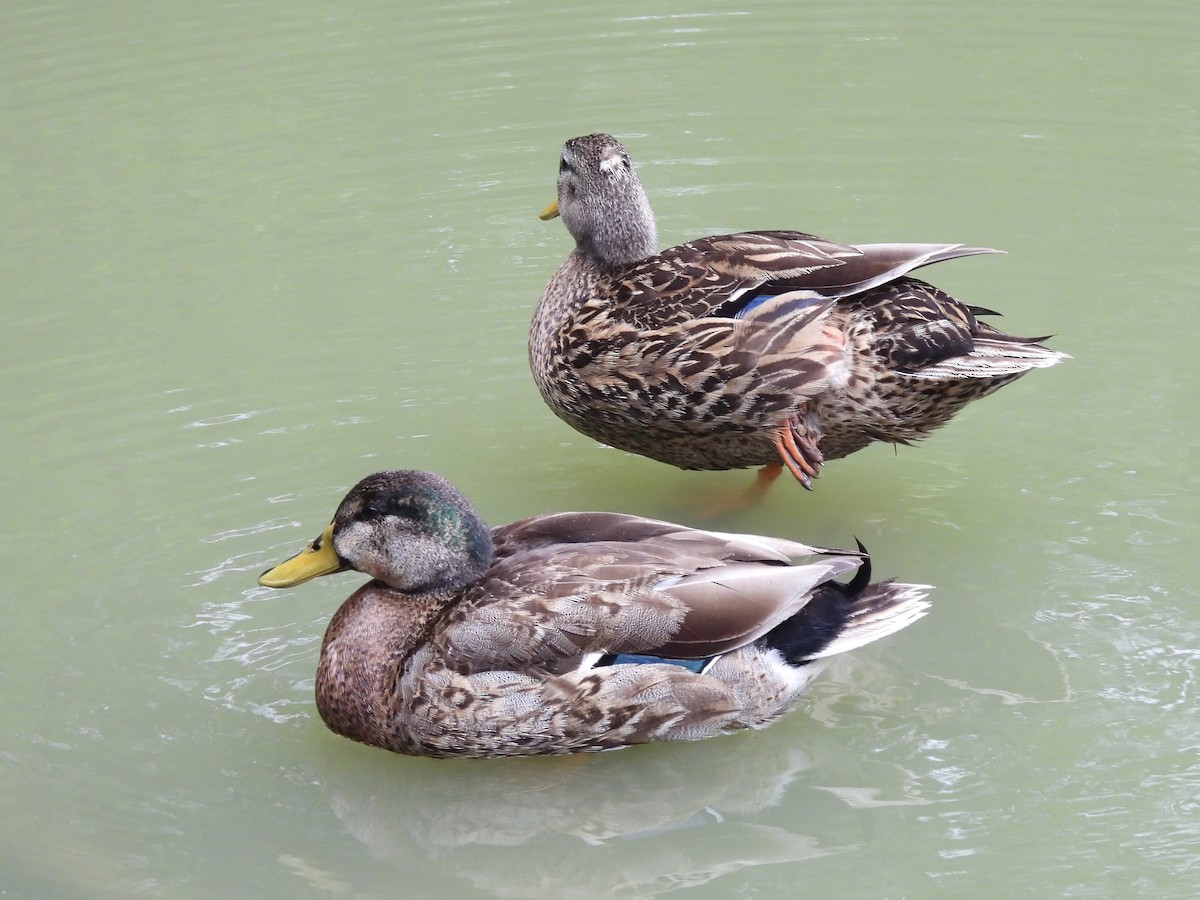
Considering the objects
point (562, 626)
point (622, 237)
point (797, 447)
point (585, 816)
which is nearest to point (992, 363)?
point (797, 447)

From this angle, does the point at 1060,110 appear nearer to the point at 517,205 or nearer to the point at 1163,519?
the point at 517,205

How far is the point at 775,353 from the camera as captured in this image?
553 centimetres

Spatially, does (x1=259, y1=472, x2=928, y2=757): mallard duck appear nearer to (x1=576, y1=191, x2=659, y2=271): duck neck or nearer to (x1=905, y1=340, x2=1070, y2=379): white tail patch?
(x1=905, y1=340, x2=1070, y2=379): white tail patch

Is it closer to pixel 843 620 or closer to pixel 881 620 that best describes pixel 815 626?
pixel 843 620

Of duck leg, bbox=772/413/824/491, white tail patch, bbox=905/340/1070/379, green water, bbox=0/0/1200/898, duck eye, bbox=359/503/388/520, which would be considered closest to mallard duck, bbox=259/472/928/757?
duck eye, bbox=359/503/388/520

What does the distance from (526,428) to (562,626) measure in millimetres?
2243

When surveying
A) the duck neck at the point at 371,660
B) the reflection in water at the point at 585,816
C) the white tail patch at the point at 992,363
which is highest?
the white tail patch at the point at 992,363

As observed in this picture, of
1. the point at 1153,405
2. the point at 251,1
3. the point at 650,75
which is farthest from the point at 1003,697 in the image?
the point at 251,1

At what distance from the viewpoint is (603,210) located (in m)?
6.19

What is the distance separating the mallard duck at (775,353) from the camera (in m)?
5.53

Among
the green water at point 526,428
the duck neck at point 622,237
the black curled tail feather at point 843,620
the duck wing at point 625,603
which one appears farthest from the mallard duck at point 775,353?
the duck wing at point 625,603

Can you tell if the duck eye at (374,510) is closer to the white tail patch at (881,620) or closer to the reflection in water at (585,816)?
the reflection in water at (585,816)

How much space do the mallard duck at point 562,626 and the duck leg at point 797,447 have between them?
0.79 metres

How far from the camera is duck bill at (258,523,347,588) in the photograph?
480 cm
